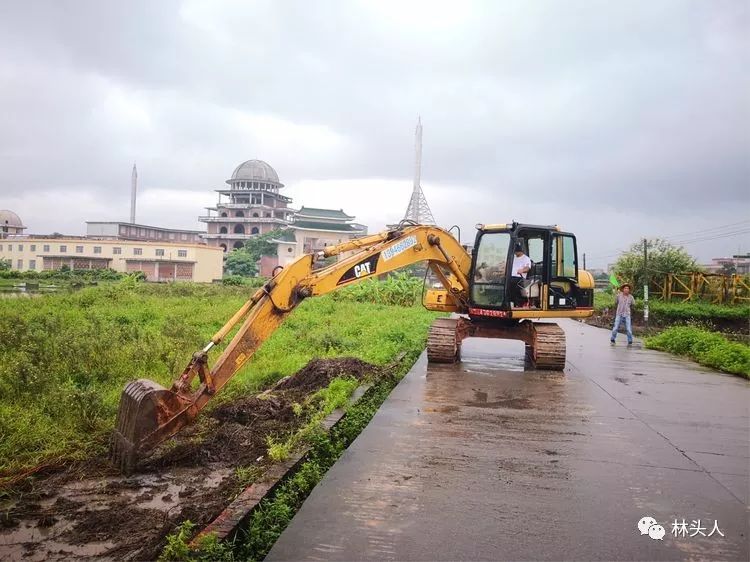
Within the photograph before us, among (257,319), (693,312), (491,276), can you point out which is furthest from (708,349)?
(693,312)

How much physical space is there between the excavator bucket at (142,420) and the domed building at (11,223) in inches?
2984

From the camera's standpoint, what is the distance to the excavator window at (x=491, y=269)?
9.52 metres

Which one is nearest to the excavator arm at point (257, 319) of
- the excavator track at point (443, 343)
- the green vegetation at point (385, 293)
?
the excavator track at point (443, 343)

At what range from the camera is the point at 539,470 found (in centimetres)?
460

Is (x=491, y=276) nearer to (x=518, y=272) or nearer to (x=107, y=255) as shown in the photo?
(x=518, y=272)

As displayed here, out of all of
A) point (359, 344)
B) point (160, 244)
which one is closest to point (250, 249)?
point (160, 244)

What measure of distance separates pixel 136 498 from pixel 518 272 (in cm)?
695

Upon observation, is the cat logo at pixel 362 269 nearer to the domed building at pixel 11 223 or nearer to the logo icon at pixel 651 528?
the logo icon at pixel 651 528

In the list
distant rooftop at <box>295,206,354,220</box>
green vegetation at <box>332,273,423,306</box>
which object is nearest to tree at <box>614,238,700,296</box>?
green vegetation at <box>332,273,423,306</box>

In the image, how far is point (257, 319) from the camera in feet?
18.9

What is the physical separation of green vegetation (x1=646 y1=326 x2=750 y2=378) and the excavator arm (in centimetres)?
512

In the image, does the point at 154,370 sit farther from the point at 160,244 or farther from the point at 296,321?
the point at 160,244

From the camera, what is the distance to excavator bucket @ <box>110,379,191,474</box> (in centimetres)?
447

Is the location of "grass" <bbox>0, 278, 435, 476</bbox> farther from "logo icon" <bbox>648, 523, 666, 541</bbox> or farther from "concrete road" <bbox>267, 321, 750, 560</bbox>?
"logo icon" <bbox>648, 523, 666, 541</bbox>
